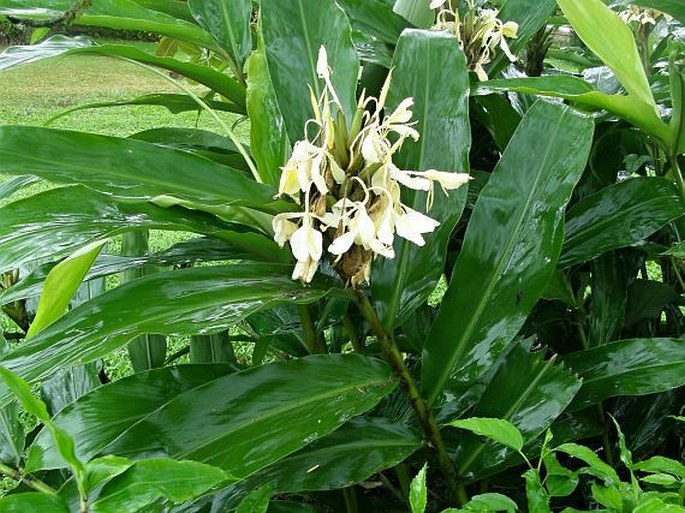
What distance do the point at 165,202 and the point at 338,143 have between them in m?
0.13

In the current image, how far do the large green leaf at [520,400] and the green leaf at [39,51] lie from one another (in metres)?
0.52

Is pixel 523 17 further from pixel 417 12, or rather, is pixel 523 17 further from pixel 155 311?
pixel 155 311

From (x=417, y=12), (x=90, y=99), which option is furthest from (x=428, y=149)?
(x=90, y=99)

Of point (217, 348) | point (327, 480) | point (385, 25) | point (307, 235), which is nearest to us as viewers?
point (307, 235)

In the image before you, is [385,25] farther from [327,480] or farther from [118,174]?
[327,480]

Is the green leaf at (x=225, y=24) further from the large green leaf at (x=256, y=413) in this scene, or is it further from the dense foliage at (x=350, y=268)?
the large green leaf at (x=256, y=413)

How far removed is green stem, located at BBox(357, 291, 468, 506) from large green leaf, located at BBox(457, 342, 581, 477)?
0.05 feet

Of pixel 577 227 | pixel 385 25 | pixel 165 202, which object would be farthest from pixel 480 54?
pixel 165 202

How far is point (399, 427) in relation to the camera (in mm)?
726

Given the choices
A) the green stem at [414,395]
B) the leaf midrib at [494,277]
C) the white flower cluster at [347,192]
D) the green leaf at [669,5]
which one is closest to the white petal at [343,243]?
the white flower cluster at [347,192]

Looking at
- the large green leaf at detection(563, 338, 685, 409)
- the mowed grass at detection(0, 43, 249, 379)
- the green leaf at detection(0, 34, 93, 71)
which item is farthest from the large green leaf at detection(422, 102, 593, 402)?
the mowed grass at detection(0, 43, 249, 379)

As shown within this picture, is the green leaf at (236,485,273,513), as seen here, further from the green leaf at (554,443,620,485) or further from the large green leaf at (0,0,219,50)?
the large green leaf at (0,0,219,50)

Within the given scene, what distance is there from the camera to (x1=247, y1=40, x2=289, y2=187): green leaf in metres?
0.66

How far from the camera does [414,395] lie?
717 millimetres
